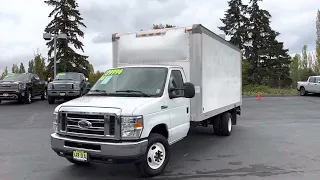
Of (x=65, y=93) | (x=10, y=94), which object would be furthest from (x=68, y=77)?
(x=10, y=94)

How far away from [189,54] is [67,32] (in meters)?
28.7

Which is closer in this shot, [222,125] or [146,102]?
[146,102]

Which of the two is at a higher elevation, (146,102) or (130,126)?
(146,102)

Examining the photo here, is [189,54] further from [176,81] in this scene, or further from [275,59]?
[275,59]

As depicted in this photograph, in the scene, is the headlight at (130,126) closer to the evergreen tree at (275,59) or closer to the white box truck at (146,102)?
the white box truck at (146,102)

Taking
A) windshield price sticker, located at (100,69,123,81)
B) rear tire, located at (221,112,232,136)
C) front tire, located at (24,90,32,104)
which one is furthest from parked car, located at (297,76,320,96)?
windshield price sticker, located at (100,69,123,81)

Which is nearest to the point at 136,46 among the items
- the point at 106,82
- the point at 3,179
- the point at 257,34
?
the point at 106,82

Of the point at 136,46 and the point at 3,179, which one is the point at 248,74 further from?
the point at 3,179

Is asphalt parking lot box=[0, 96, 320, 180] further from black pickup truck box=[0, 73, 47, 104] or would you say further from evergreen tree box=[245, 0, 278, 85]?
evergreen tree box=[245, 0, 278, 85]

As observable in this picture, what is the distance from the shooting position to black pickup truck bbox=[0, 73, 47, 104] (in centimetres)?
1767

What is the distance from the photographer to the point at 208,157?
691 cm

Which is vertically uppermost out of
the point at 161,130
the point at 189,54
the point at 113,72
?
the point at 189,54

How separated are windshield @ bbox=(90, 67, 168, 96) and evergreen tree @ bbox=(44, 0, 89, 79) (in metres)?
27.2

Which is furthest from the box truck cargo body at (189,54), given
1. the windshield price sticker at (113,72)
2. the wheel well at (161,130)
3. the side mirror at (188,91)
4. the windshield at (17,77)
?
the windshield at (17,77)
